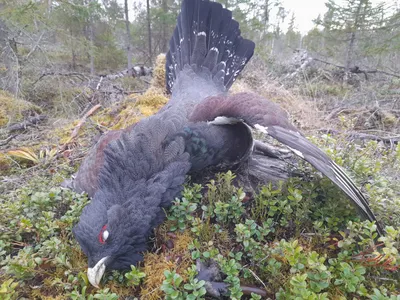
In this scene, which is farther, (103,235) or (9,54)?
(9,54)

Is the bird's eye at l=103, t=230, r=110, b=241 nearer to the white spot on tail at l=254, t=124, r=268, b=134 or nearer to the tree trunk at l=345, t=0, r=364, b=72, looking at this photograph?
the white spot on tail at l=254, t=124, r=268, b=134

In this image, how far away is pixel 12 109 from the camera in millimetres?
6691


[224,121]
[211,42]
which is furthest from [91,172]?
[211,42]

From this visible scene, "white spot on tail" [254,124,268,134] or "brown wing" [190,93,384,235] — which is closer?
"brown wing" [190,93,384,235]

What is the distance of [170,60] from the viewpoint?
4.87 metres

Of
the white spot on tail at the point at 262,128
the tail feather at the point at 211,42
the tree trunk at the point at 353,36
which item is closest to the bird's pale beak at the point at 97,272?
the white spot on tail at the point at 262,128

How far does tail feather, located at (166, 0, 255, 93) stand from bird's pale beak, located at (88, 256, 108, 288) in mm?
3317

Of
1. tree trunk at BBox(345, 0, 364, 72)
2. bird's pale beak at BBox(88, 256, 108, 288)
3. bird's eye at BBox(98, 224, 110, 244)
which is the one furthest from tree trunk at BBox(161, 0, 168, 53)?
bird's pale beak at BBox(88, 256, 108, 288)

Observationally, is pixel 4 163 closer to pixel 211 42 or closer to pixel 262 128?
pixel 211 42

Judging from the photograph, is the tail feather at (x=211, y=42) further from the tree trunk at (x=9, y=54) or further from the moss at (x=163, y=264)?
the tree trunk at (x=9, y=54)

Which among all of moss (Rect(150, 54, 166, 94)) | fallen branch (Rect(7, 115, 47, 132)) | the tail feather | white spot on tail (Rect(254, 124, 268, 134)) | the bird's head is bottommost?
fallen branch (Rect(7, 115, 47, 132))

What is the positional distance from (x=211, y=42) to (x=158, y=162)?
283 centimetres

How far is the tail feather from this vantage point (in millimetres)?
4281

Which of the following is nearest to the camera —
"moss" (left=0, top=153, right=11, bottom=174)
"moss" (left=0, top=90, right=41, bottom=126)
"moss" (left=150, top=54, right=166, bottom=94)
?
"moss" (left=0, top=153, right=11, bottom=174)
